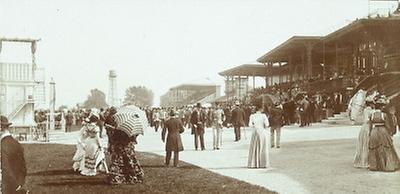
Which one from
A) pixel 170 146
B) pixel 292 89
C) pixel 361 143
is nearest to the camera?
pixel 361 143

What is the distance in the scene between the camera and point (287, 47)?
37.9m

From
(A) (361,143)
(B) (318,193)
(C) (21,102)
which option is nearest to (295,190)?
(B) (318,193)

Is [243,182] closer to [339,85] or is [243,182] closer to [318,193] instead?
[318,193]

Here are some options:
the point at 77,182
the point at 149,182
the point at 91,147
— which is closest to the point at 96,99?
the point at 91,147

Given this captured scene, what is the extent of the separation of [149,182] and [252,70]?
4319 centimetres

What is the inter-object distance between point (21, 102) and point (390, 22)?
1813 cm

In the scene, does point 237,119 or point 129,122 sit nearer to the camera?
point 129,122

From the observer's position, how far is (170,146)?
13.8 metres

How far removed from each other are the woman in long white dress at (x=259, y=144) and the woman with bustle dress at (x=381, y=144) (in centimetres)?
254

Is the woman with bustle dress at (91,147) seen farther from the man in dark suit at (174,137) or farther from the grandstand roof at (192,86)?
the grandstand roof at (192,86)

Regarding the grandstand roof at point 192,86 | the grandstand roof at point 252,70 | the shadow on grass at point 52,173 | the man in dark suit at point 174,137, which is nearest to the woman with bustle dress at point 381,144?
the man in dark suit at point 174,137

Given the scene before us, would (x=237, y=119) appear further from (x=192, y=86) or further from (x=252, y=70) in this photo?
(x=192, y=86)

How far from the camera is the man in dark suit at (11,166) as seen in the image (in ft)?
23.5

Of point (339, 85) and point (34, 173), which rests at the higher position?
point (339, 85)
